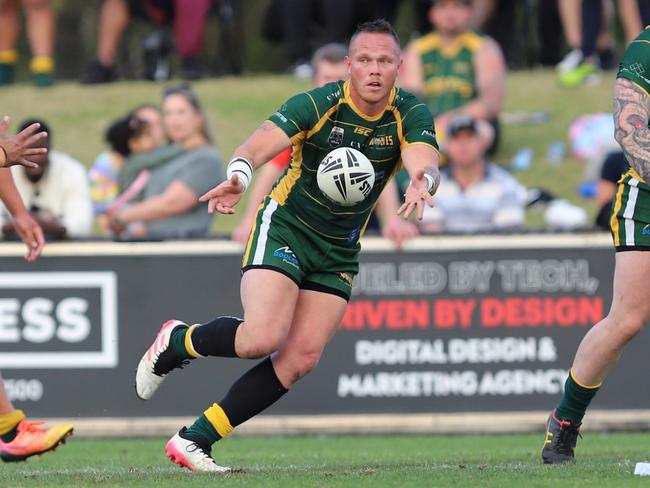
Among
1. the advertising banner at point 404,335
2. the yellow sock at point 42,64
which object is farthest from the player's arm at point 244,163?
the yellow sock at point 42,64

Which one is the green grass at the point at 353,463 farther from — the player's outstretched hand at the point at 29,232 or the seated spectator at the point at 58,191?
the seated spectator at the point at 58,191

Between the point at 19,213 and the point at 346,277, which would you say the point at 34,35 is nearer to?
the point at 19,213

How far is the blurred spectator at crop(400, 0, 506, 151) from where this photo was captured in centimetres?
1370

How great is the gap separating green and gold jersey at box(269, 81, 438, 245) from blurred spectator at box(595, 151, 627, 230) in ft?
13.0

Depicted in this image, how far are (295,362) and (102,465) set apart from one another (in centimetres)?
166

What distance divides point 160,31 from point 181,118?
5.68m

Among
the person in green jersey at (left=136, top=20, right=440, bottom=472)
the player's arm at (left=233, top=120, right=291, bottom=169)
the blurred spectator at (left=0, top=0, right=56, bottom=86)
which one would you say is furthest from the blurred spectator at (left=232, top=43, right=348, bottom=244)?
the blurred spectator at (left=0, top=0, right=56, bottom=86)

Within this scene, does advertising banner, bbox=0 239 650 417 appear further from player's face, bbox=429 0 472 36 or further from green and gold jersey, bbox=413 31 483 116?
player's face, bbox=429 0 472 36

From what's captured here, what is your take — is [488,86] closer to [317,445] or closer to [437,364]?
[437,364]

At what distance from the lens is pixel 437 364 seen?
1089 cm

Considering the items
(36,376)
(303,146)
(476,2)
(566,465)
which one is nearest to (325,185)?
(303,146)

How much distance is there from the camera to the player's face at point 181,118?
1209 cm

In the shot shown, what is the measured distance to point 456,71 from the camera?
1375cm

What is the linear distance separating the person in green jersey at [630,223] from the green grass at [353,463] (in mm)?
643
